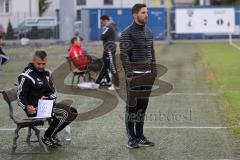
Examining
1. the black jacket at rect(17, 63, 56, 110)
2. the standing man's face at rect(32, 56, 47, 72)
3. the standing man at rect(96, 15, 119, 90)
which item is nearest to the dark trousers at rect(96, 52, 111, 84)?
the standing man at rect(96, 15, 119, 90)

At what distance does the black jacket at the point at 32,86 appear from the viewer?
30.8 ft

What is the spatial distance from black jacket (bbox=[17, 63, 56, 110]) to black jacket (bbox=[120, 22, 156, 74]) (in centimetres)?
117

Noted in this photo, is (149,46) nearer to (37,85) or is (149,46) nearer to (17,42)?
(37,85)

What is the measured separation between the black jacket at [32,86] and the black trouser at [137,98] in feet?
3.80

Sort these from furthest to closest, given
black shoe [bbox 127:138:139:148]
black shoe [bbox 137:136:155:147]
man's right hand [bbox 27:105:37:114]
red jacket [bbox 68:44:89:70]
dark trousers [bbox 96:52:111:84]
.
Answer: red jacket [bbox 68:44:89:70], dark trousers [bbox 96:52:111:84], black shoe [bbox 137:136:155:147], black shoe [bbox 127:138:139:148], man's right hand [bbox 27:105:37:114]

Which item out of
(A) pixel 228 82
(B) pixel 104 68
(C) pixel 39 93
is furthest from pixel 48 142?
(A) pixel 228 82

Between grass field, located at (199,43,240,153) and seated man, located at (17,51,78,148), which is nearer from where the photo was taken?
seated man, located at (17,51,78,148)

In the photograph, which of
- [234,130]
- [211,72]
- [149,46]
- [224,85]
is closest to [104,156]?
[149,46]

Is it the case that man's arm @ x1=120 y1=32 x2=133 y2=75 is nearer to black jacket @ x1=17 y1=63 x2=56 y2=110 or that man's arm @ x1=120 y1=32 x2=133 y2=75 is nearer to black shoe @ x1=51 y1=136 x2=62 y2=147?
black jacket @ x1=17 y1=63 x2=56 y2=110

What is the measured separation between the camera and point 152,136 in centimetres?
1071

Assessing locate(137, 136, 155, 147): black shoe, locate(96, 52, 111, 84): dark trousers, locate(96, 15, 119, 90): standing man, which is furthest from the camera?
locate(96, 52, 111, 84): dark trousers

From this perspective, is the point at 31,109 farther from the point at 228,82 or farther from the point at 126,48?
the point at 228,82

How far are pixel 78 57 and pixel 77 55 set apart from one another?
136 mm

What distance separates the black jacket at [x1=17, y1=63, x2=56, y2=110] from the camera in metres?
9.38
